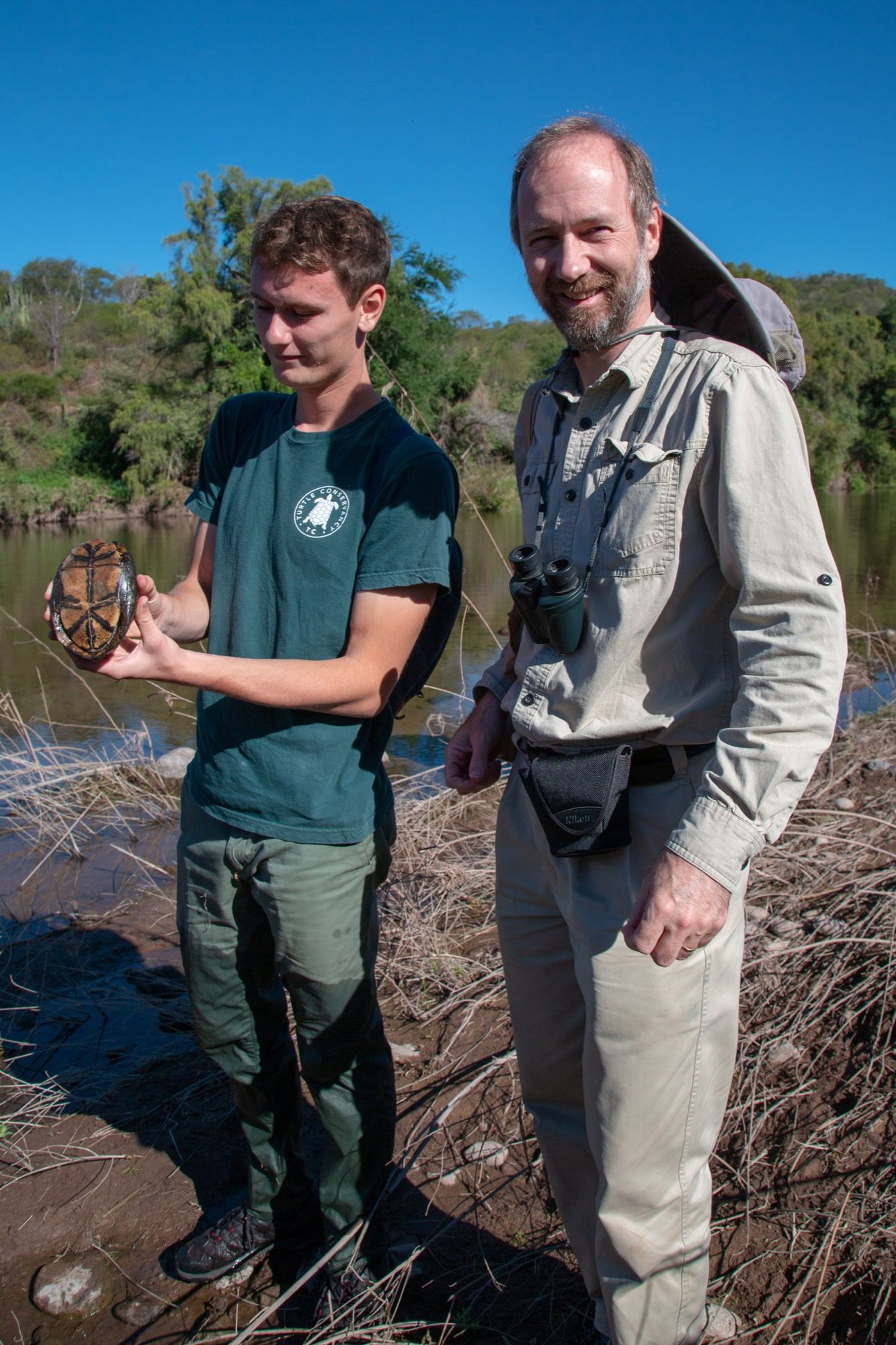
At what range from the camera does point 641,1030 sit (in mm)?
1588

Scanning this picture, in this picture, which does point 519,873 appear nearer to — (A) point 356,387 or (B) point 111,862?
(A) point 356,387

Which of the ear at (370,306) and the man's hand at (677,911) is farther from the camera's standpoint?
the ear at (370,306)

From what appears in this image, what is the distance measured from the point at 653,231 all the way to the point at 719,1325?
2.22 meters

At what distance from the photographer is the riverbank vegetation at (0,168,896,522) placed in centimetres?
2842

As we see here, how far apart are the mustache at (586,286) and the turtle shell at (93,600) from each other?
3.42ft

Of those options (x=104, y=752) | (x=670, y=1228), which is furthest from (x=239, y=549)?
(x=104, y=752)

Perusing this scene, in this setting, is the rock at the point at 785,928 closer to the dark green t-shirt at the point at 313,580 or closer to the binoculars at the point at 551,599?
the dark green t-shirt at the point at 313,580

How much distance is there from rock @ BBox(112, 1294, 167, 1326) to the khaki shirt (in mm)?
1628

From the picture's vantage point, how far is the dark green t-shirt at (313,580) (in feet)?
6.58

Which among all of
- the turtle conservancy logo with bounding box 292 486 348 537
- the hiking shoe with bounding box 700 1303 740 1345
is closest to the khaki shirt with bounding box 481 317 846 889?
the turtle conservancy logo with bounding box 292 486 348 537

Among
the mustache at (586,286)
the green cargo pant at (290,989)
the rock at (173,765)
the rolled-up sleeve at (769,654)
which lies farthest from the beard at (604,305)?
the rock at (173,765)

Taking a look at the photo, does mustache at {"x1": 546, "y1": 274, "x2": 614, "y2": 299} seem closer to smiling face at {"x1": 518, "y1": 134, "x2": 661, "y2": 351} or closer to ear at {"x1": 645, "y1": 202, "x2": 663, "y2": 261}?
smiling face at {"x1": 518, "y1": 134, "x2": 661, "y2": 351}

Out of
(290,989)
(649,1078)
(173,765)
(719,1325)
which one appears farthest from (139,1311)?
(173,765)

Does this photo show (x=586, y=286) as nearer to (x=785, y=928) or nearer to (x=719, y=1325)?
(x=719, y=1325)
